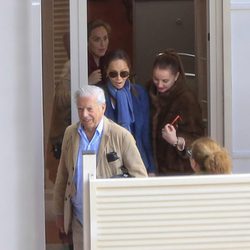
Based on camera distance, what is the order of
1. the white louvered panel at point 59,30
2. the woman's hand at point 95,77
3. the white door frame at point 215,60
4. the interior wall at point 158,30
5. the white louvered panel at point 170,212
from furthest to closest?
the interior wall at point 158,30
the white louvered panel at point 59,30
the white door frame at point 215,60
the woman's hand at point 95,77
the white louvered panel at point 170,212

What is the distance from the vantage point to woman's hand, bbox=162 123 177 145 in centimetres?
518

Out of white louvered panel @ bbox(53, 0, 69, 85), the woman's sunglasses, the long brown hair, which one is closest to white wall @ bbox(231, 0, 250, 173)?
the long brown hair

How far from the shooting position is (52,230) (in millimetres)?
6027

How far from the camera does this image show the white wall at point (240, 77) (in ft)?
19.2

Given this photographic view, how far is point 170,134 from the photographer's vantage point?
517 cm

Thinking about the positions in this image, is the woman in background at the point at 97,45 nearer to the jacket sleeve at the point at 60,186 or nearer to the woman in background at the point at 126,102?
the woman in background at the point at 126,102

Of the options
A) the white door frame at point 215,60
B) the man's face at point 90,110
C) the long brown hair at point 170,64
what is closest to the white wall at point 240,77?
the white door frame at point 215,60

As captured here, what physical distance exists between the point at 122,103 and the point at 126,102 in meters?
0.04

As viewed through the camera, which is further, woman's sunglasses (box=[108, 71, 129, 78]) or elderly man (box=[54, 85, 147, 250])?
woman's sunglasses (box=[108, 71, 129, 78])

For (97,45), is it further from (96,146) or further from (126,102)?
(96,146)

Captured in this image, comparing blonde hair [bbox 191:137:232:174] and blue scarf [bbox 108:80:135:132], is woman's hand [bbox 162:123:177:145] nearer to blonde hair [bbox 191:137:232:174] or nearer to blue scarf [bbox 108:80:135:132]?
blue scarf [bbox 108:80:135:132]

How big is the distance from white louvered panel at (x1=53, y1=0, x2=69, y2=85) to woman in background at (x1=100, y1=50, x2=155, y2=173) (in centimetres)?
70

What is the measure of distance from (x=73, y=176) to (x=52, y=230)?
164cm

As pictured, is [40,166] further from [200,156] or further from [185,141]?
[185,141]
